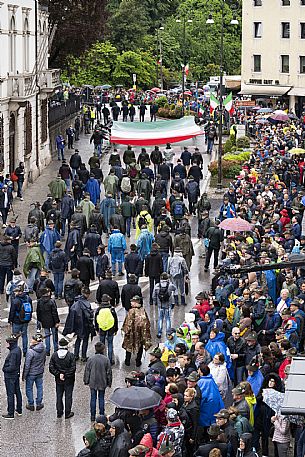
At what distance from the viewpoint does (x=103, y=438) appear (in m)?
13.8

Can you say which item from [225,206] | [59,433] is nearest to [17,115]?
[225,206]

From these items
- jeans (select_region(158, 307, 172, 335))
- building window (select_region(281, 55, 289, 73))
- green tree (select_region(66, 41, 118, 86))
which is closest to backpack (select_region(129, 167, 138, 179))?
jeans (select_region(158, 307, 172, 335))

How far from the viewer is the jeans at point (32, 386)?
17281 mm

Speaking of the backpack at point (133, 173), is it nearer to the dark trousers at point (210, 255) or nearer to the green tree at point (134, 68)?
the dark trousers at point (210, 255)

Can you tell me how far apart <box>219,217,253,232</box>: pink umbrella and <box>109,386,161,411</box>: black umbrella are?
10417 mm

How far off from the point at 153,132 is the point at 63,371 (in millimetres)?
25628

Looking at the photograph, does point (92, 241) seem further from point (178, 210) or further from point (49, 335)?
point (49, 335)

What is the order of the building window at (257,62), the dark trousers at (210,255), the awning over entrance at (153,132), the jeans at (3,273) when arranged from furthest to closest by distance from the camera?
the building window at (257,62)
the awning over entrance at (153,132)
the dark trousers at (210,255)
the jeans at (3,273)

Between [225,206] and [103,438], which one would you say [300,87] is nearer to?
[225,206]

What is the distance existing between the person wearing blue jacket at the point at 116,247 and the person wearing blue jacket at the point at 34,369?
25.6 ft

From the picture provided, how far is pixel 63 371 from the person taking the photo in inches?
666

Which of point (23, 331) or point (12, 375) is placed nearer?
point (12, 375)

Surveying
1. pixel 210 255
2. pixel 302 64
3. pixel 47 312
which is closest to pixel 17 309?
pixel 47 312

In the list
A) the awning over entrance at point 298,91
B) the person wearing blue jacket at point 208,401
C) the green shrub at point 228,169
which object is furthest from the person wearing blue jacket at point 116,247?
the awning over entrance at point 298,91
